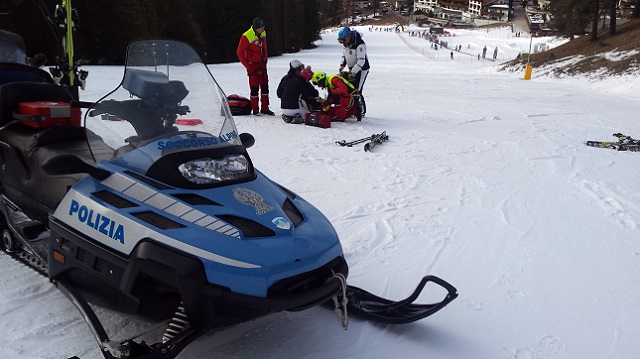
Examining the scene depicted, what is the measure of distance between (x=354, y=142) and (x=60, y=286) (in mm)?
5121

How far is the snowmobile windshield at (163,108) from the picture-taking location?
2539 mm

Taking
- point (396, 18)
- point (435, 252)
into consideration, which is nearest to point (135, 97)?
point (435, 252)

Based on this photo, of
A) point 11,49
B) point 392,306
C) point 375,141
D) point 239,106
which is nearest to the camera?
point 392,306

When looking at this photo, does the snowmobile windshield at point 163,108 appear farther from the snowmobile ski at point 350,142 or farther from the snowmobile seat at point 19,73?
the snowmobile ski at point 350,142

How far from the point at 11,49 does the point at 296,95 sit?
485cm

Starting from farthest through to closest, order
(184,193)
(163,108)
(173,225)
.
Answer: (163,108) < (184,193) < (173,225)

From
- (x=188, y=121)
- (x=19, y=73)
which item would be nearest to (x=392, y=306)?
(x=188, y=121)

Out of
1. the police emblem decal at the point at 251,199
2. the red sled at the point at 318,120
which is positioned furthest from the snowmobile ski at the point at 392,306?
the red sled at the point at 318,120

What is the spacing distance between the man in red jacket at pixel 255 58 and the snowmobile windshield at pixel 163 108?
6292mm

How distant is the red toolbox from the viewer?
3.27 meters

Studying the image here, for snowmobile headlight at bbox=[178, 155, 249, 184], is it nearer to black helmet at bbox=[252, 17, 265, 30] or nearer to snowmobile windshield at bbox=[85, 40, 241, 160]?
snowmobile windshield at bbox=[85, 40, 241, 160]

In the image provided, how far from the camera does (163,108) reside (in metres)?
2.67

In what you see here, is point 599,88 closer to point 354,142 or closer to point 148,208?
point 354,142

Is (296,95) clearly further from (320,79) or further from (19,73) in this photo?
(19,73)
